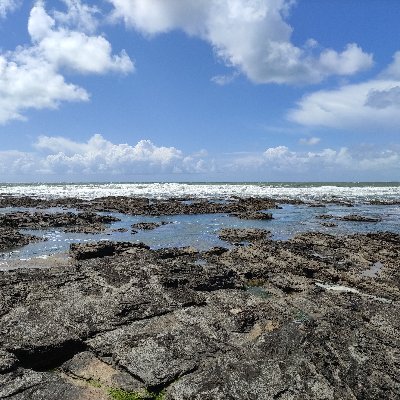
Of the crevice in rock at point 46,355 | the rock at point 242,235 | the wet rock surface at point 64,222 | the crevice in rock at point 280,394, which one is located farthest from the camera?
the wet rock surface at point 64,222

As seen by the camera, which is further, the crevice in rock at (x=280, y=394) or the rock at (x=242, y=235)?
the rock at (x=242, y=235)

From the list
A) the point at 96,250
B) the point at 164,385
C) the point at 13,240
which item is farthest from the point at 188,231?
the point at 164,385

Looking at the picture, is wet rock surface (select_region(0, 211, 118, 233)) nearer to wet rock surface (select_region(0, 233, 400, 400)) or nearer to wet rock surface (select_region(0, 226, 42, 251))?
wet rock surface (select_region(0, 226, 42, 251))

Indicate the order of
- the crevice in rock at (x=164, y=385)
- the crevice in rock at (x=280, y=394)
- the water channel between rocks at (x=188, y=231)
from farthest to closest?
1. the water channel between rocks at (x=188, y=231)
2. the crevice in rock at (x=164, y=385)
3. the crevice in rock at (x=280, y=394)

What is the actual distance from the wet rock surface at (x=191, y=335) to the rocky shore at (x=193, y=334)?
0.08 feet

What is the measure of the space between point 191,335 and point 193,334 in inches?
2.7

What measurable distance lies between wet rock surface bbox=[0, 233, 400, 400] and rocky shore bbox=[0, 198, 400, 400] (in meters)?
0.02

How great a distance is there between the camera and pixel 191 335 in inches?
315

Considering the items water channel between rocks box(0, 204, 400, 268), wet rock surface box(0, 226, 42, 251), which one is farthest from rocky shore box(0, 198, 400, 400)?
wet rock surface box(0, 226, 42, 251)

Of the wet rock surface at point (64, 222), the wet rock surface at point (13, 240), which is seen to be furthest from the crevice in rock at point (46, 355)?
the wet rock surface at point (64, 222)

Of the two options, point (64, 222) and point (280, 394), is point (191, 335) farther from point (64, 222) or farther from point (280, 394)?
point (64, 222)

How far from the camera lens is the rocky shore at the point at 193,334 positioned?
6.28m

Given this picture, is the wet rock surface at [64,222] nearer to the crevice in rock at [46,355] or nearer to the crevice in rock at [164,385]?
the crevice in rock at [46,355]

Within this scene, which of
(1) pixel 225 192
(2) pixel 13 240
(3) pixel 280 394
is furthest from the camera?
(1) pixel 225 192
